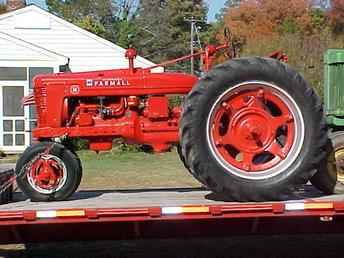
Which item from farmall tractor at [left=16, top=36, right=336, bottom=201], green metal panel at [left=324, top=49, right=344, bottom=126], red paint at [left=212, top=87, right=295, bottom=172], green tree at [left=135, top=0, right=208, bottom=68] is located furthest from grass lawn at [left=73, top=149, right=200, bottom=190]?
green tree at [left=135, top=0, right=208, bottom=68]

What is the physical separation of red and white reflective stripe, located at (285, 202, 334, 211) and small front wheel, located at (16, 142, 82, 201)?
2.00 meters

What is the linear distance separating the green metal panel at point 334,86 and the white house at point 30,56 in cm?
1535

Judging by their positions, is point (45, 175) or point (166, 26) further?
point (166, 26)

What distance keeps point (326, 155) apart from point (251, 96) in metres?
0.86

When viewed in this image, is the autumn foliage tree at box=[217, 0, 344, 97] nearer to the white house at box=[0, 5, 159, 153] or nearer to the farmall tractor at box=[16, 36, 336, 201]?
the white house at box=[0, 5, 159, 153]

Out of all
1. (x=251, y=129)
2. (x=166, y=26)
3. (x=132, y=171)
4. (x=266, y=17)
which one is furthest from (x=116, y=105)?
(x=166, y=26)

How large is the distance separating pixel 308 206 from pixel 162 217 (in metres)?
1.19

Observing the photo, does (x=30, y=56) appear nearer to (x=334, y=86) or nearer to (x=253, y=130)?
(x=334, y=86)

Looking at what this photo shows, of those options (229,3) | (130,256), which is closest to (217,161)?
(130,256)

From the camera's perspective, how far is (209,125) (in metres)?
6.82

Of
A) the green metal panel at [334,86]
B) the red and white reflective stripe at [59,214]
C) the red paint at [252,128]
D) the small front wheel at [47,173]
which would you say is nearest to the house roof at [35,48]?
the green metal panel at [334,86]

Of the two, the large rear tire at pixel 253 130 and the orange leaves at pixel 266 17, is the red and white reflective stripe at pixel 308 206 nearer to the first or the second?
the large rear tire at pixel 253 130

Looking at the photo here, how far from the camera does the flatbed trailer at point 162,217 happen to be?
639 cm

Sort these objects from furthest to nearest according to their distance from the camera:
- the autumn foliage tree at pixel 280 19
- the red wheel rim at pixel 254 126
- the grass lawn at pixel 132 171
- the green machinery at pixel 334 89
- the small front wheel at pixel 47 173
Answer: the autumn foliage tree at pixel 280 19 → the grass lawn at pixel 132 171 → the green machinery at pixel 334 89 → the small front wheel at pixel 47 173 → the red wheel rim at pixel 254 126
